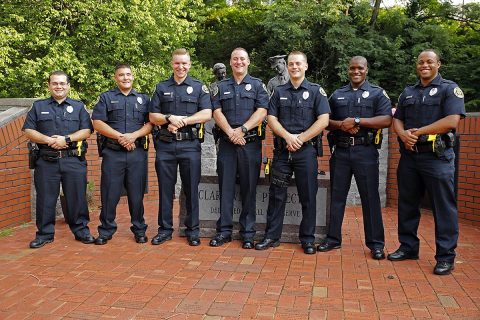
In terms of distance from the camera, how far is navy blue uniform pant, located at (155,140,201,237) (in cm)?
516

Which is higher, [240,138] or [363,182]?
[240,138]

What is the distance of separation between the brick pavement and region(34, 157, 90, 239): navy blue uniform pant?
212 mm

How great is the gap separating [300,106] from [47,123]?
2724 millimetres

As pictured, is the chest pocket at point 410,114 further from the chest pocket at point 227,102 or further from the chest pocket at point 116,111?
the chest pocket at point 116,111

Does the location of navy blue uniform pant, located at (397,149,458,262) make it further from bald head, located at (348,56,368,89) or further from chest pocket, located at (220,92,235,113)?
chest pocket, located at (220,92,235,113)

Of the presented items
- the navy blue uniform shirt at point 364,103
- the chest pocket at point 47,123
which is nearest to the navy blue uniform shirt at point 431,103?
the navy blue uniform shirt at point 364,103

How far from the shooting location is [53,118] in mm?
5105

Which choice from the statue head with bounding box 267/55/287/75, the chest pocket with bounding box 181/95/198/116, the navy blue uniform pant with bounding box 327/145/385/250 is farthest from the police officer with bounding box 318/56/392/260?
the statue head with bounding box 267/55/287/75

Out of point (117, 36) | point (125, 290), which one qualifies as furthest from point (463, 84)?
point (125, 290)

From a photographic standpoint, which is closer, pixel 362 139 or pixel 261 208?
pixel 362 139

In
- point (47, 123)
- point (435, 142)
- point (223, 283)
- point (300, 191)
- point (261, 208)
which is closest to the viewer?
point (223, 283)

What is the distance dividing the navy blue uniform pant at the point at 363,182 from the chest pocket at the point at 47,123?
304 cm

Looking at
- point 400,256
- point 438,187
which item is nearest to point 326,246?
point 400,256

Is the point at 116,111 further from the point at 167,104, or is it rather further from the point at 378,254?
the point at 378,254
